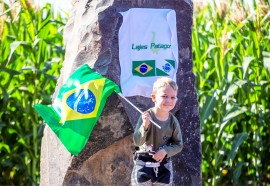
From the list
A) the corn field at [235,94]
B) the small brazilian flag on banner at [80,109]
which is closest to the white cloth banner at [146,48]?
the small brazilian flag on banner at [80,109]

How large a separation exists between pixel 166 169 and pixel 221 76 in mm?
3158

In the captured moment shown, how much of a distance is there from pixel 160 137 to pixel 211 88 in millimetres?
3605

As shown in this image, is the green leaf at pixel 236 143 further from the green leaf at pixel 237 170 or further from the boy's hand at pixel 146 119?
the boy's hand at pixel 146 119

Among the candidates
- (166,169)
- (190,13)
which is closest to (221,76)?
(190,13)

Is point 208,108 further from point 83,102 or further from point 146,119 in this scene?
point 146,119

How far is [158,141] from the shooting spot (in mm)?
6172

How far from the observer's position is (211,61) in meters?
9.76

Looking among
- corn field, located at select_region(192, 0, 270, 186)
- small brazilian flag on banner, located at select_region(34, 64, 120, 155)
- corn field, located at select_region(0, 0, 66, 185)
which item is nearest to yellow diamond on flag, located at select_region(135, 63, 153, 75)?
small brazilian flag on banner, located at select_region(34, 64, 120, 155)

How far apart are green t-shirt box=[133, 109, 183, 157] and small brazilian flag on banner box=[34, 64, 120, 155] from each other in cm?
84

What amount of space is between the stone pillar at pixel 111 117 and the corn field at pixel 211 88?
1747 millimetres

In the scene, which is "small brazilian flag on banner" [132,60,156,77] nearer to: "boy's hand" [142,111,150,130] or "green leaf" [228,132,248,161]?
"boy's hand" [142,111,150,130]

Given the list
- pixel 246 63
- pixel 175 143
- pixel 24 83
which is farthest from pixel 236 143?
pixel 175 143

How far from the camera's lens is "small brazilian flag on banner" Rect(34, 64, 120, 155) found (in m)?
6.94

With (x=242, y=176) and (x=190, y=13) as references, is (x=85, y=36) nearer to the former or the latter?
(x=190, y=13)
